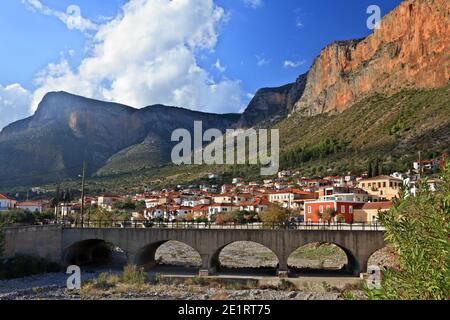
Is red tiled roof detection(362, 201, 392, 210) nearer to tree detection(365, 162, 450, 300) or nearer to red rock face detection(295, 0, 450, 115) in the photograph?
tree detection(365, 162, 450, 300)

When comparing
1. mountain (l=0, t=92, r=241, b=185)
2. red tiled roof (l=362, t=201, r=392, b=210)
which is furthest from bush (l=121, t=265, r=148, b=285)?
mountain (l=0, t=92, r=241, b=185)

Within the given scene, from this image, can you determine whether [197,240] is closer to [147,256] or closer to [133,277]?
[133,277]

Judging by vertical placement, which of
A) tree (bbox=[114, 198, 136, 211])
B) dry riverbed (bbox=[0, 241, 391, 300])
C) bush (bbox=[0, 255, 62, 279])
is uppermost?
tree (bbox=[114, 198, 136, 211])

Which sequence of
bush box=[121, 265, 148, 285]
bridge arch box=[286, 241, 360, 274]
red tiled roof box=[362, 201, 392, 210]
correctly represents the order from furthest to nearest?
red tiled roof box=[362, 201, 392, 210], bridge arch box=[286, 241, 360, 274], bush box=[121, 265, 148, 285]

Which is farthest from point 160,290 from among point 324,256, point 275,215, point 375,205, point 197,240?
point 375,205

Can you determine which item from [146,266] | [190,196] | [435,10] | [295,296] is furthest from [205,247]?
[435,10]

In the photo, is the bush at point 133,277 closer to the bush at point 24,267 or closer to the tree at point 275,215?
the bush at point 24,267
